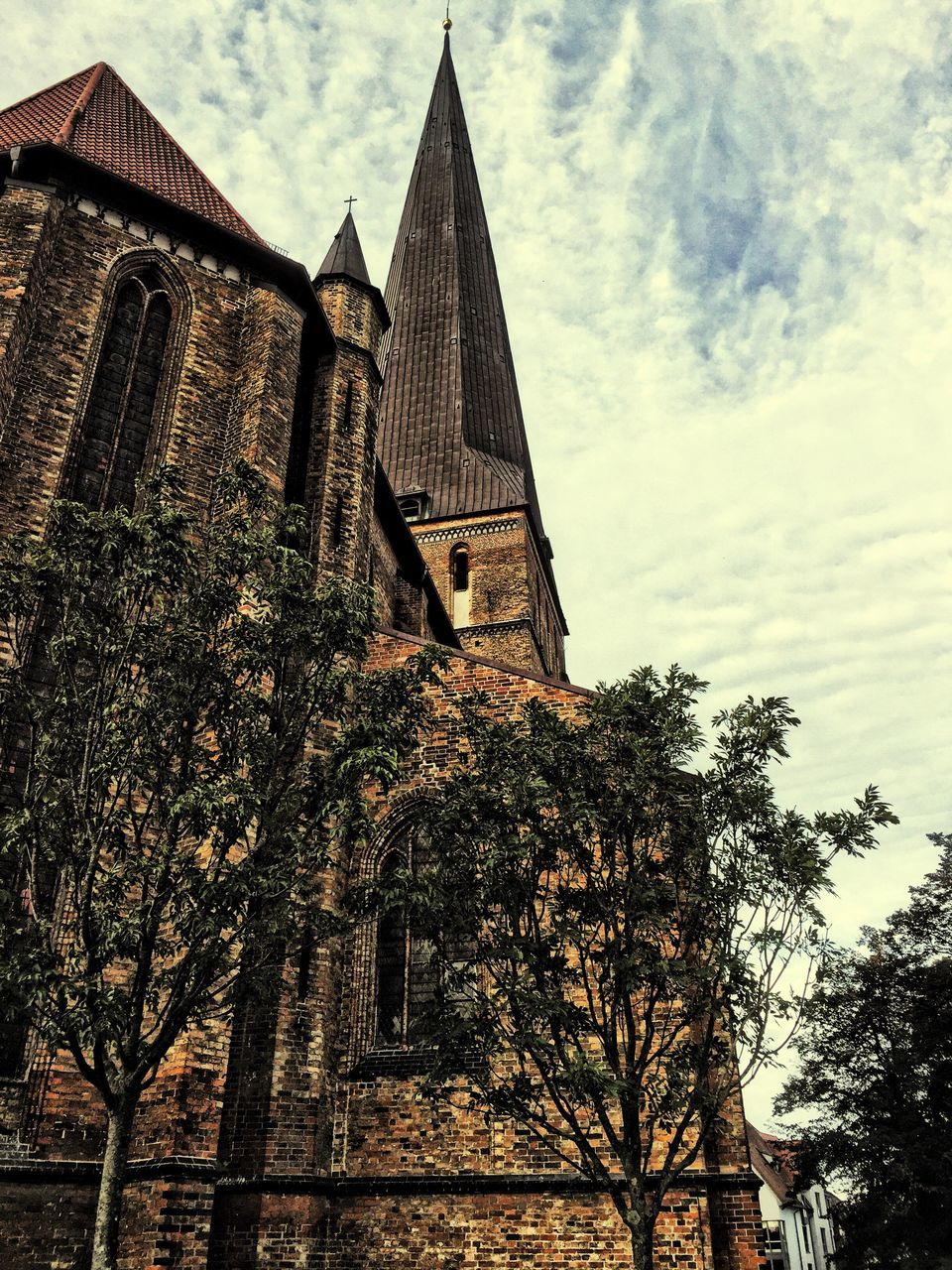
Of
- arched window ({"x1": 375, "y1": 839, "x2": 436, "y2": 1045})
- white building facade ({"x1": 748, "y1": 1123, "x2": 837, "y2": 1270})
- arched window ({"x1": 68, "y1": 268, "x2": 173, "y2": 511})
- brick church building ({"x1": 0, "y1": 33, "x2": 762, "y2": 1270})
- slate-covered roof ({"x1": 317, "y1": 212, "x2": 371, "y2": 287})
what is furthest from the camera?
white building facade ({"x1": 748, "y1": 1123, "x2": 837, "y2": 1270})

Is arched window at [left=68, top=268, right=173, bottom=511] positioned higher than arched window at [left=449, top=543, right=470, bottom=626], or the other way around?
arched window at [left=449, top=543, right=470, bottom=626]

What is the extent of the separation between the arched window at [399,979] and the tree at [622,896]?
2317 millimetres

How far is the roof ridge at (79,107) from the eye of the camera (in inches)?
525

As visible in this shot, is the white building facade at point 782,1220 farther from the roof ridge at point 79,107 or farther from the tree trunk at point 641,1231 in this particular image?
the roof ridge at point 79,107

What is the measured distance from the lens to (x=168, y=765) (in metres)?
7.03

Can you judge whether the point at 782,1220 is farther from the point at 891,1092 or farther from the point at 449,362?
the point at 449,362

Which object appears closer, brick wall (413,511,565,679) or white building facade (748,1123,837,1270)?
brick wall (413,511,565,679)

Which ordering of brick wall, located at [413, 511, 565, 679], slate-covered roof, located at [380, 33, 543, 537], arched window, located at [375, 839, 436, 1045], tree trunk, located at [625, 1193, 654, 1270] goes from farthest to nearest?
1. slate-covered roof, located at [380, 33, 543, 537]
2. brick wall, located at [413, 511, 565, 679]
3. arched window, located at [375, 839, 436, 1045]
4. tree trunk, located at [625, 1193, 654, 1270]

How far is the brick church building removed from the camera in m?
8.69

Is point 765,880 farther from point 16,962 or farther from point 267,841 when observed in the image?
point 16,962

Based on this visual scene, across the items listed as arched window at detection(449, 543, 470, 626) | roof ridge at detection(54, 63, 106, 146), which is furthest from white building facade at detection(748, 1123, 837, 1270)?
roof ridge at detection(54, 63, 106, 146)

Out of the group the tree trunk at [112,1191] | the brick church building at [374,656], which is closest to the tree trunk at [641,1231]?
the brick church building at [374,656]

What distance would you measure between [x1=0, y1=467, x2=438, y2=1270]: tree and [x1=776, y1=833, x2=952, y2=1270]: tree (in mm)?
12413

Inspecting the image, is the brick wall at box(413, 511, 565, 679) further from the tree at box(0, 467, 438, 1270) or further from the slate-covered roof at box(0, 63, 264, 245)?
the tree at box(0, 467, 438, 1270)
